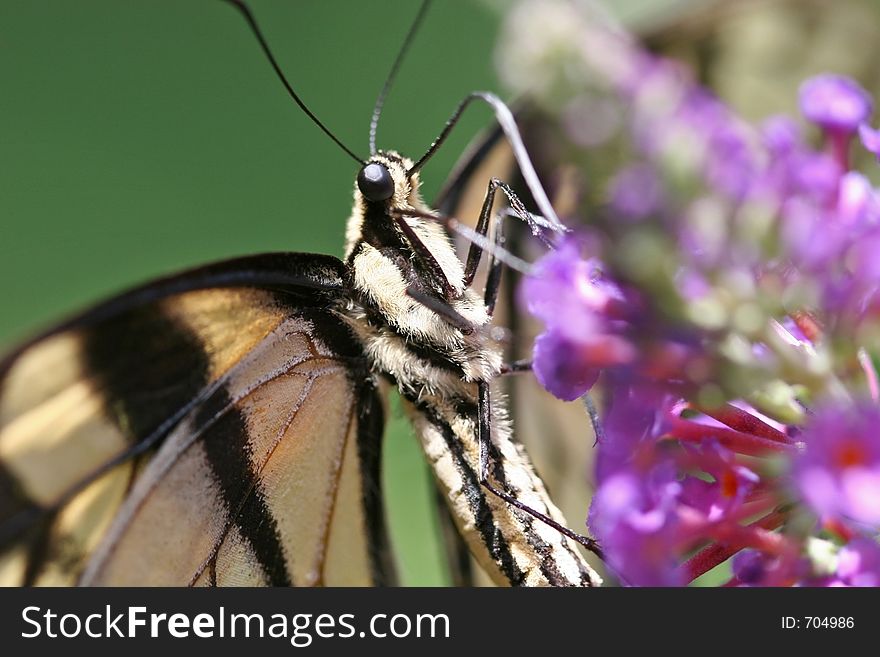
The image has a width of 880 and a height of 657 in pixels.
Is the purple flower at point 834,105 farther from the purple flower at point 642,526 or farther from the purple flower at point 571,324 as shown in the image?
the purple flower at point 642,526

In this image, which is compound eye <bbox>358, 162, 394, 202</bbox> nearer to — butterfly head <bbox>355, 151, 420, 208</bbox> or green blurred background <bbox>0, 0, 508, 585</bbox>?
butterfly head <bbox>355, 151, 420, 208</bbox>

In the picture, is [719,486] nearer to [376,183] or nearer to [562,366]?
[562,366]

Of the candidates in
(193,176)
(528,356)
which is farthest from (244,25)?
(528,356)

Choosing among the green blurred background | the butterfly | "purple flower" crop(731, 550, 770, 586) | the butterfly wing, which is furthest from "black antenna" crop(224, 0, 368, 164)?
the green blurred background

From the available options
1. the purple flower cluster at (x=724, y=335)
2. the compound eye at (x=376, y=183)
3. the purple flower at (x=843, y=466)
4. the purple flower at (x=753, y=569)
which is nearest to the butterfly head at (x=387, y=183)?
the compound eye at (x=376, y=183)

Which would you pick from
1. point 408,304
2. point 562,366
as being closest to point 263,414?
point 408,304

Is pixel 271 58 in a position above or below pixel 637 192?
above
